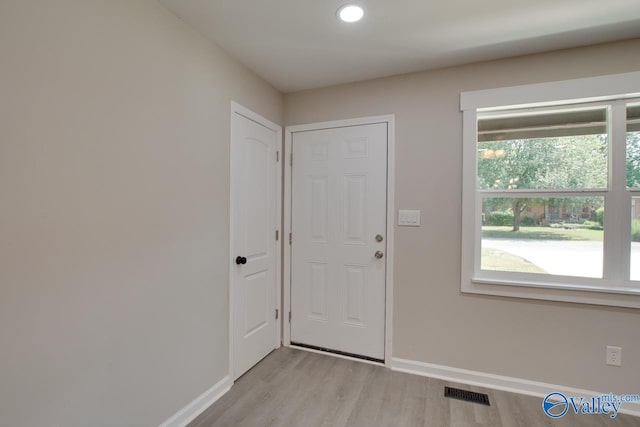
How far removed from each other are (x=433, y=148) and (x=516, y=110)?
0.64m

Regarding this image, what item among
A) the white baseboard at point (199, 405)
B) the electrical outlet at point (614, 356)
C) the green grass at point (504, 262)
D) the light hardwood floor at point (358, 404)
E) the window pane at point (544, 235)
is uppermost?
the window pane at point (544, 235)

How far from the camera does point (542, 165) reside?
2131mm

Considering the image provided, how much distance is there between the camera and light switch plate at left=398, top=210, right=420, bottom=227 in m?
Result: 2.35

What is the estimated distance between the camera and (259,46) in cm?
201

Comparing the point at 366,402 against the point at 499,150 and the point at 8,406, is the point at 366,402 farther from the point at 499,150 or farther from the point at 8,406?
the point at 499,150

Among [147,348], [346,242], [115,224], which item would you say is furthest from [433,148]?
[147,348]

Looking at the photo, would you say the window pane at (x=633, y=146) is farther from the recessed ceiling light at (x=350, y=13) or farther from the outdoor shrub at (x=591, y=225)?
the recessed ceiling light at (x=350, y=13)

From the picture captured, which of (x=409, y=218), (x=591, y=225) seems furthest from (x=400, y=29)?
(x=591, y=225)

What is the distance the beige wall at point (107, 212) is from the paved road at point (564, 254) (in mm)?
2214

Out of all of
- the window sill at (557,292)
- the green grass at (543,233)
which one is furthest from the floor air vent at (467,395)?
the green grass at (543,233)

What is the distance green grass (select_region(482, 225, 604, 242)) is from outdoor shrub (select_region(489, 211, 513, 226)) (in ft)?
0.13

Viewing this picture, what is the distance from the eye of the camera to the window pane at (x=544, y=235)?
2018mm

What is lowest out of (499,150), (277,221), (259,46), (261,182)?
(277,221)

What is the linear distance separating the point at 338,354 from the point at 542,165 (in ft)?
7.40
